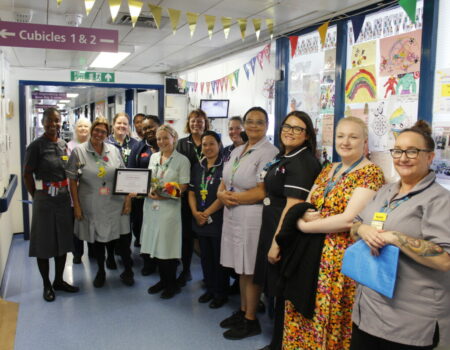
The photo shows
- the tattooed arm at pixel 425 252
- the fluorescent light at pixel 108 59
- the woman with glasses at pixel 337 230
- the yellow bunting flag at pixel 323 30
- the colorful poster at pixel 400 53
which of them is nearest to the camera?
the tattooed arm at pixel 425 252

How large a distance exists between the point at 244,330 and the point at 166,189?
125 cm

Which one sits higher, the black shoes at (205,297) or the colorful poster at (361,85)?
the colorful poster at (361,85)

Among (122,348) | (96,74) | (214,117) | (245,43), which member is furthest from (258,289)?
(96,74)

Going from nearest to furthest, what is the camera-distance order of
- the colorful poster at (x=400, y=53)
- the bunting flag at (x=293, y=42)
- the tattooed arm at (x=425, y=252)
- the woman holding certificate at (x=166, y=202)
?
1. the tattooed arm at (x=425, y=252)
2. the colorful poster at (x=400, y=53)
3. the woman holding certificate at (x=166, y=202)
4. the bunting flag at (x=293, y=42)

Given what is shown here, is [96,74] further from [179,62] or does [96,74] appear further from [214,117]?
[214,117]

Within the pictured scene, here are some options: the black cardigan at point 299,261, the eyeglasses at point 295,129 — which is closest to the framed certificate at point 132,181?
the eyeglasses at point 295,129

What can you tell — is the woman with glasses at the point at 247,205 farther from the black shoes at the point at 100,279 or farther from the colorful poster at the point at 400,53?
the black shoes at the point at 100,279

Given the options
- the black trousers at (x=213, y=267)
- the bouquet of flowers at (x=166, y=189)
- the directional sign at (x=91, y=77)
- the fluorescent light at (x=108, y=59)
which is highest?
the fluorescent light at (x=108, y=59)

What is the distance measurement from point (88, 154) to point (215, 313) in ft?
5.69

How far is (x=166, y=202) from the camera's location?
3.47 m

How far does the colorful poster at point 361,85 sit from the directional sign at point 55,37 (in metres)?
1.83

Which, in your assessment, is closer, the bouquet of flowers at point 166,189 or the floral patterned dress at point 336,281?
the floral patterned dress at point 336,281

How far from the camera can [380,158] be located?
9.81 ft

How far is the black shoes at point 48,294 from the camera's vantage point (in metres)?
3.54
